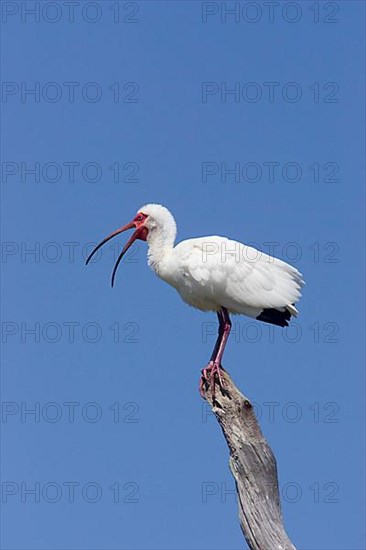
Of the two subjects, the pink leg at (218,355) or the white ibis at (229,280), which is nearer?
the pink leg at (218,355)

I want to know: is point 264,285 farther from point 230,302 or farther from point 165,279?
point 165,279

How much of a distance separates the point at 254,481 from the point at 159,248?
4406mm

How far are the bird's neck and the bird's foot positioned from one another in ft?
7.22

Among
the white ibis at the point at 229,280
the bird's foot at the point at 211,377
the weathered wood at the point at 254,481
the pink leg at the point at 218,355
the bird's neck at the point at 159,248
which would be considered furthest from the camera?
the bird's neck at the point at 159,248

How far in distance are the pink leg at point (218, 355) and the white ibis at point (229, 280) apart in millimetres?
14

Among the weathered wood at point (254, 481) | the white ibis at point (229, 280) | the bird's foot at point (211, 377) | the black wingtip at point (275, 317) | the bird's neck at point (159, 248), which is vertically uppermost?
the bird's neck at point (159, 248)

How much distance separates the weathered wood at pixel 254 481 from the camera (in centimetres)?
965

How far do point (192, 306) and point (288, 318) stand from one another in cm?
121

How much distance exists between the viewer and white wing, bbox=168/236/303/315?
1284 centimetres

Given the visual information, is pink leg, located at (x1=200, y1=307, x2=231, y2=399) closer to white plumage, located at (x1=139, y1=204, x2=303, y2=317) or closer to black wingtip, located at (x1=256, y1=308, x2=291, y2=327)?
white plumage, located at (x1=139, y1=204, x2=303, y2=317)

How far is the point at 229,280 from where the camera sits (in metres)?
12.9

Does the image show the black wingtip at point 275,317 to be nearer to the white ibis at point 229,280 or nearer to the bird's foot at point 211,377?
the white ibis at point 229,280

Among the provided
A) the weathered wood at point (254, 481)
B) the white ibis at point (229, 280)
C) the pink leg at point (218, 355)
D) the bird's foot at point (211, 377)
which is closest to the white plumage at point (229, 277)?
the white ibis at point (229, 280)

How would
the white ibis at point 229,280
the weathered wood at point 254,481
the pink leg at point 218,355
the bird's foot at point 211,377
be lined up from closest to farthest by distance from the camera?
the weathered wood at point 254,481 < the bird's foot at point 211,377 < the pink leg at point 218,355 < the white ibis at point 229,280
